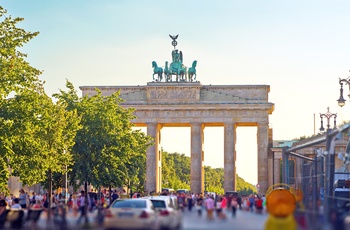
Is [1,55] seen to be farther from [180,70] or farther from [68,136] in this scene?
[180,70]

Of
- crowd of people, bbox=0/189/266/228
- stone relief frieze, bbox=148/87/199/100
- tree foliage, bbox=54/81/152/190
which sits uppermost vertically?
stone relief frieze, bbox=148/87/199/100

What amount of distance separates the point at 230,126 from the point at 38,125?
74.0m

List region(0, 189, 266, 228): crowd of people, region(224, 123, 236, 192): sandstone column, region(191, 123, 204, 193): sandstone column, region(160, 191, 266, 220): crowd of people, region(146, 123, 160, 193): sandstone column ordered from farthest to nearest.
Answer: region(146, 123, 160, 193): sandstone column, region(191, 123, 204, 193): sandstone column, region(224, 123, 236, 192): sandstone column, region(0, 189, 266, 228): crowd of people, region(160, 191, 266, 220): crowd of people

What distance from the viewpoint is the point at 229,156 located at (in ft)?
396

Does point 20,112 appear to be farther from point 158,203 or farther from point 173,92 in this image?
point 173,92

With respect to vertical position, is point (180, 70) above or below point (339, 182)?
above

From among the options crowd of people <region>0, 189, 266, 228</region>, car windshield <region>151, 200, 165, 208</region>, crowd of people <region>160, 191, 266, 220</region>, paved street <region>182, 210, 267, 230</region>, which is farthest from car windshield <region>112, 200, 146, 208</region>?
paved street <region>182, 210, 267, 230</region>

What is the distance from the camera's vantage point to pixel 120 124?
6769cm

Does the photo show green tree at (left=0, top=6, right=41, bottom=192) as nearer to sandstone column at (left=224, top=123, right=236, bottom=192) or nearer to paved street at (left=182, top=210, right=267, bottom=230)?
paved street at (left=182, top=210, right=267, bottom=230)

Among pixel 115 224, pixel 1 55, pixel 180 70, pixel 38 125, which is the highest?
pixel 180 70

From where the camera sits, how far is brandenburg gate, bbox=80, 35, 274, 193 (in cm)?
11975

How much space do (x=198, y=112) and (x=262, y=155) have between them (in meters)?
10.6

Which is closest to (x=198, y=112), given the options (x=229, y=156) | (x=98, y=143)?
(x=229, y=156)

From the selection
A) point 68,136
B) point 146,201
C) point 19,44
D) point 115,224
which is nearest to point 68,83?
point 68,136
